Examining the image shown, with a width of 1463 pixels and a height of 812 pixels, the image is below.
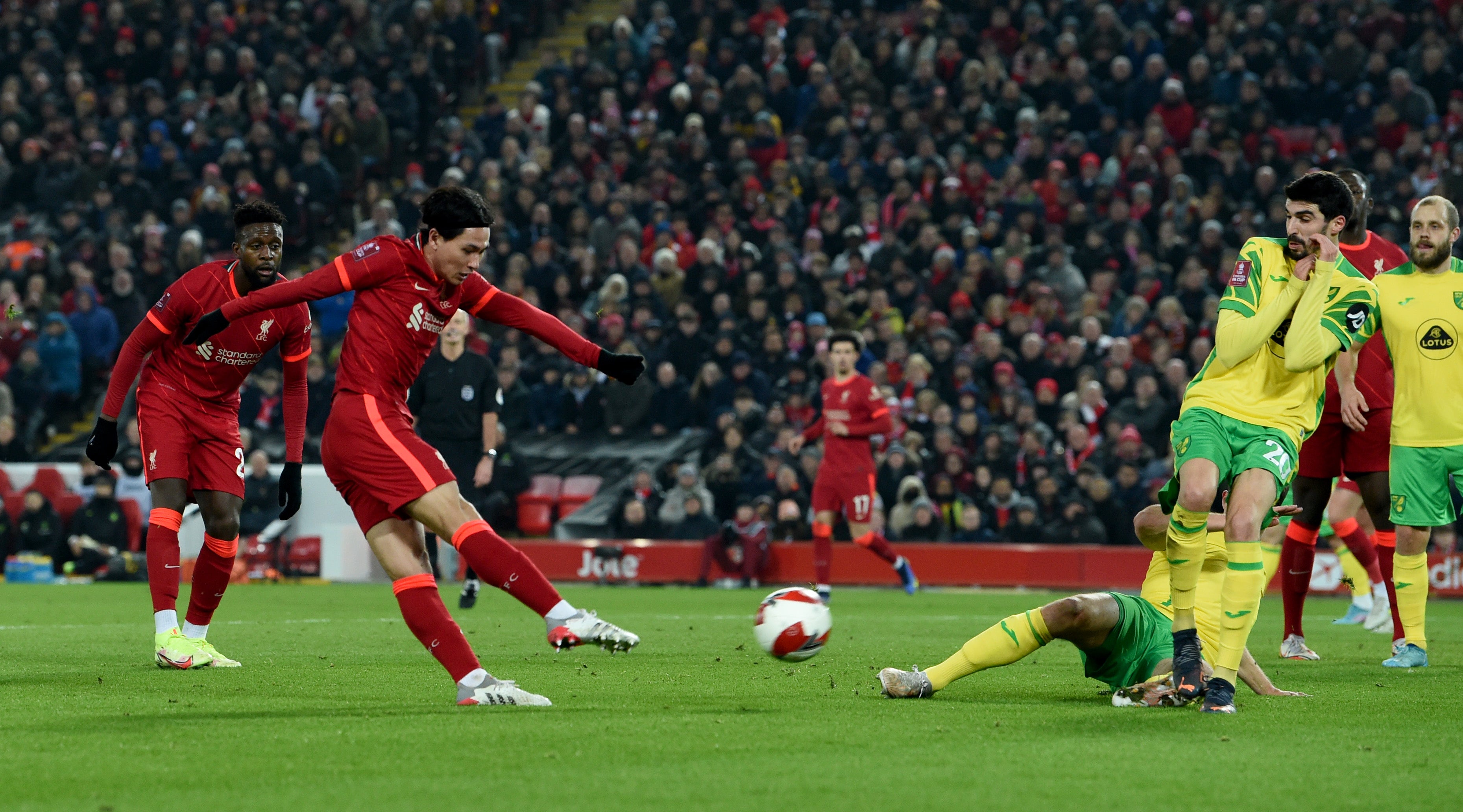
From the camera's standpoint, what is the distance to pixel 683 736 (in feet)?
18.5

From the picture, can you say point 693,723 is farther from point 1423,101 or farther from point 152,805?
point 1423,101

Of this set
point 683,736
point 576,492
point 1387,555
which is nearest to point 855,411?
point 576,492

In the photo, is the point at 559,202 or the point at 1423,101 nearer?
the point at 1423,101

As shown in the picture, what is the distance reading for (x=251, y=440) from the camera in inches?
835

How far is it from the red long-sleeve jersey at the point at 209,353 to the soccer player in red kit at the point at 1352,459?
5.77m

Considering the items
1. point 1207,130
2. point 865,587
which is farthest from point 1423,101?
point 865,587

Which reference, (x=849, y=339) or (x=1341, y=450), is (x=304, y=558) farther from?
(x=1341, y=450)

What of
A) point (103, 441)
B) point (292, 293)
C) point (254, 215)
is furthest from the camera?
point (254, 215)

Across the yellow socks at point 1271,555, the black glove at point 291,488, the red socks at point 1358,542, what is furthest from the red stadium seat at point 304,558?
the yellow socks at point 1271,555

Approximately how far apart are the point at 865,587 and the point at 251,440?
856 centimetres

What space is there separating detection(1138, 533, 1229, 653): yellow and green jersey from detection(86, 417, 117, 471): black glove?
5.20 m

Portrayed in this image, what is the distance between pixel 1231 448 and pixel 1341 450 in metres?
3.39

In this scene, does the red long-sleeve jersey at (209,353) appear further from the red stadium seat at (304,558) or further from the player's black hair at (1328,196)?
the red stadium seat at (304,558)

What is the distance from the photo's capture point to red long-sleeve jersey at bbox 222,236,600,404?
21.0 feet
